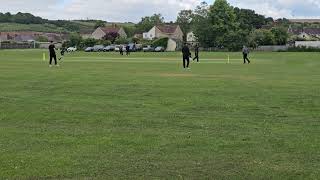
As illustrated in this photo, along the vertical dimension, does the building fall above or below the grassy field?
above

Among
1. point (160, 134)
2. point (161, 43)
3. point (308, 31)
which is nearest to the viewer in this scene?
point (160, 134)

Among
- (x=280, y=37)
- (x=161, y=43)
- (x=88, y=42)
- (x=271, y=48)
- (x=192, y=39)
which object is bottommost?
(x=271, y=48)

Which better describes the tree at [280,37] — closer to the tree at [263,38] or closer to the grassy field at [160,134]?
the tree at [263,38]

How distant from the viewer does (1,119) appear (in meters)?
15.6

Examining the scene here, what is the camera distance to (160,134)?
43.1ft

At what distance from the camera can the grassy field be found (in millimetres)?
9750

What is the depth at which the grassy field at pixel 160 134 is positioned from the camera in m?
9.75

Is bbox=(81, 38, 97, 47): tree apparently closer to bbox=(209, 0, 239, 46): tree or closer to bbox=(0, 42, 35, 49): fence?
bbox=(0, 42, 35, 49): fence

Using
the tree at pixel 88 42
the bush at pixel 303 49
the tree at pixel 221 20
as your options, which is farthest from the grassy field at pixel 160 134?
the tree at pixel 88 42

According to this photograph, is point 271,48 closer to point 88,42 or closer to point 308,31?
point 88,42

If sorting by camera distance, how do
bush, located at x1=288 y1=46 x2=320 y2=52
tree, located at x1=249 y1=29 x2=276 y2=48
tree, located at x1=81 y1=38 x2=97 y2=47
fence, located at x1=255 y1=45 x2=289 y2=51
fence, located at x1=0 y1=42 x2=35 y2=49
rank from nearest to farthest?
1. bush, located at x1=288 y1=46 x2=320 y2=52
2. fence, located at x1=255 y1=45 x2=289 y2=51
3. tree, located at x1=249 y1=29 x2=276 y2=48
4. tree, located at x1=81 y1=38 x2=97 y2=47
5. fence, located at x1=0 y1=42 x2=35 y2=49

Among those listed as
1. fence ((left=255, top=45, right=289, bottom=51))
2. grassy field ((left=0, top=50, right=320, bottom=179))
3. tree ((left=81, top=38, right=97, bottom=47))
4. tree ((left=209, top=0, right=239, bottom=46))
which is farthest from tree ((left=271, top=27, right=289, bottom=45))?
grassy field ((left=0, top=50, right=320, bottom=179))

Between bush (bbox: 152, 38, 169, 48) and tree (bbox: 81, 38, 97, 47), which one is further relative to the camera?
tree (bbox: 81, 38, 97, 47)

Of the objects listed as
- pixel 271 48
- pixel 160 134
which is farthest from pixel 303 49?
pixel 160 134
